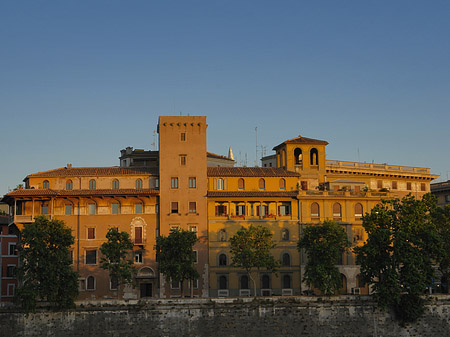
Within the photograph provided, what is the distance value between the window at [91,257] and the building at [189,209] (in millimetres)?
125

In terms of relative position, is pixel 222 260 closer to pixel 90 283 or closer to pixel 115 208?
pixel 115 208

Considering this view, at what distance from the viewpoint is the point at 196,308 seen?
71938mm

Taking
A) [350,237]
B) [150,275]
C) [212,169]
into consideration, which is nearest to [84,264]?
[150,275]

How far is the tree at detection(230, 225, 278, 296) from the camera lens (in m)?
76.1

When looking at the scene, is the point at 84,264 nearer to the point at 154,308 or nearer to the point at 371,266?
the point at 154,308

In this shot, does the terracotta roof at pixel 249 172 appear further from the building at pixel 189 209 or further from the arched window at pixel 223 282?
the arched window at pixel 223 282

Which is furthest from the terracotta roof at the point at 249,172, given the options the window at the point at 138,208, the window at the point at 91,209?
the window at the point at 91,209

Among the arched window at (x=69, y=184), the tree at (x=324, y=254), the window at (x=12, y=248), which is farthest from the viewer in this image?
the window at (x=12, y=248)

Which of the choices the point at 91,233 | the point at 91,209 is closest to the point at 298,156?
the point at 91,209

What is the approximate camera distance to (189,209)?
8575 centimetres

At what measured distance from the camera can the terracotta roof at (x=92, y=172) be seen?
287 feet

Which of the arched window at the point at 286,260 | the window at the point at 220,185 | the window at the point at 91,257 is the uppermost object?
the window at the point at 220,185

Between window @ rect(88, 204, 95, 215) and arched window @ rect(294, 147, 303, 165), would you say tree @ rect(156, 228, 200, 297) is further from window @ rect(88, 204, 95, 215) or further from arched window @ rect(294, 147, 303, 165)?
arched window @ rect(294, 147, 303, 165)

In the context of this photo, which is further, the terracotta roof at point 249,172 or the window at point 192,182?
the terracotta roof at point 249,172
